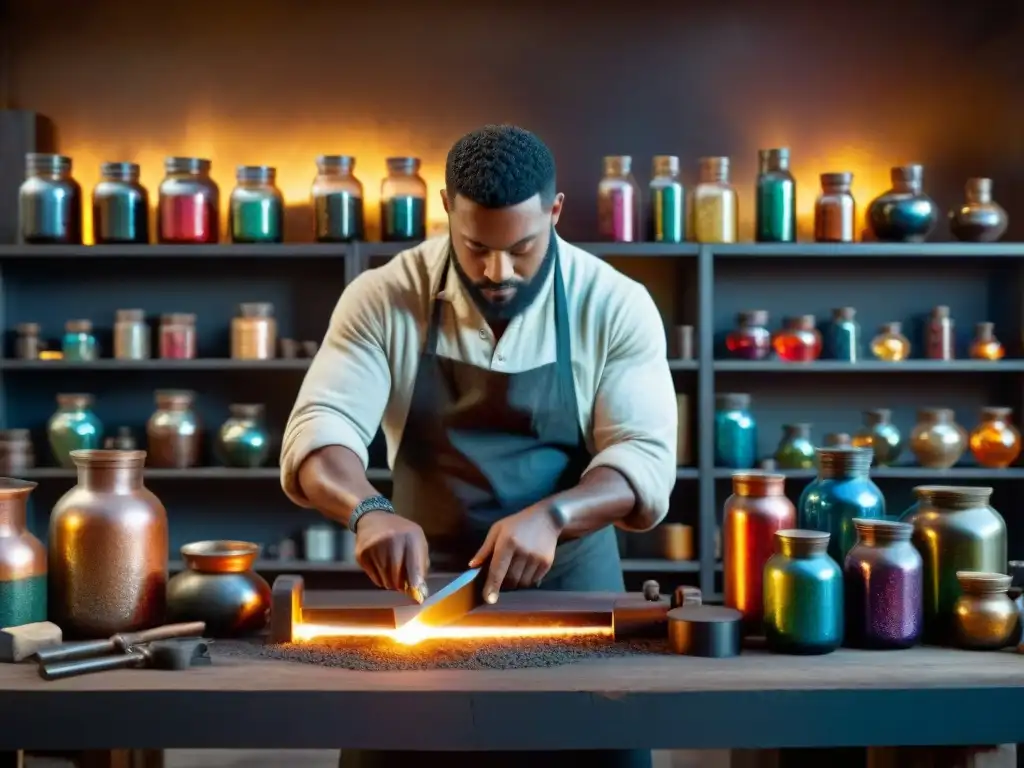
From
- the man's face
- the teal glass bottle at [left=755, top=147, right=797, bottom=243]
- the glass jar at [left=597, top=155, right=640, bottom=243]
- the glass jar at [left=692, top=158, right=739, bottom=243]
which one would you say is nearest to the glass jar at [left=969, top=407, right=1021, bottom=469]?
the teal glass bottle at [left=755, top=147, right=797, bottom=243]

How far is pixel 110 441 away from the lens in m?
3.75

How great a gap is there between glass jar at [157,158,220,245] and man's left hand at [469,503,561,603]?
→ 7.78ft

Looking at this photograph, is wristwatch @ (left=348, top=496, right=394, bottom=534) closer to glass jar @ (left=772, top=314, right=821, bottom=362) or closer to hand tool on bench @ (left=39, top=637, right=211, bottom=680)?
hand tool on bench @ (left=39, top=637, right=211, bottom=680)

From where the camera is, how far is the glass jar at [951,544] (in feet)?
5.03

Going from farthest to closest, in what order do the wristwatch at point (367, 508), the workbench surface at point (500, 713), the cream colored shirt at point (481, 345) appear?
the cream colored shirt at point (481, 345) < the wristwatch at point (367, 508) < the workbench surface at point (500, 713)

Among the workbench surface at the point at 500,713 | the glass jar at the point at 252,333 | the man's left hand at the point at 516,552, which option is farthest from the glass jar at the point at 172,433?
the workbench surface at the point at 500,713

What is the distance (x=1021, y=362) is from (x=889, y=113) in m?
0.98

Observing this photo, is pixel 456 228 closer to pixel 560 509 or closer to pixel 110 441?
pixel 560 509

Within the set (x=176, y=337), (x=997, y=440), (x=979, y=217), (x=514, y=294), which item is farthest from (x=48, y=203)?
(x=997, y=440)

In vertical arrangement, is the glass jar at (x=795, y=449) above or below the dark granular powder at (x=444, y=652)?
above

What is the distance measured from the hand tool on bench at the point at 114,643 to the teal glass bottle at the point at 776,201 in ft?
8.52

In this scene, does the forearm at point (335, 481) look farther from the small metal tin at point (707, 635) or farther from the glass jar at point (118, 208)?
the glass jar at point (118, 208)

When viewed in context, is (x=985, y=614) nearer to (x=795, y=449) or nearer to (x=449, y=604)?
(x=449, y=604)

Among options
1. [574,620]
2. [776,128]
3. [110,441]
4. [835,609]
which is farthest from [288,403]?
[835,609]
